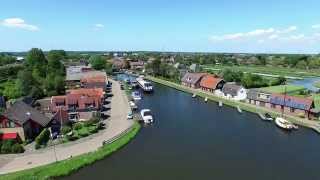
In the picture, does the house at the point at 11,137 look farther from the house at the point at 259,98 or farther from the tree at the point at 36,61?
the tree at the point at 36,61

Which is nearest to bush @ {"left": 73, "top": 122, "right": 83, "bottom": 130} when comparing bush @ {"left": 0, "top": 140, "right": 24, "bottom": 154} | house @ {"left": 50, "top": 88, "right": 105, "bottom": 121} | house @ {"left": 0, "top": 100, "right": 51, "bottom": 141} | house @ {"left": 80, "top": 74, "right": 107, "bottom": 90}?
house @ {"left": 0, "top": 100, "right": 51, "bottom": 141}

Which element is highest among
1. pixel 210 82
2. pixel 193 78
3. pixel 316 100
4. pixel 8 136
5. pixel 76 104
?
pixel 193 78

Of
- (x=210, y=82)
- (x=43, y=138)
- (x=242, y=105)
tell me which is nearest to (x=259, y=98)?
(x=242, y=105)

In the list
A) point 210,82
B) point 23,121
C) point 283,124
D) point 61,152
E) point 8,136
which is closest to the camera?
point 61,152

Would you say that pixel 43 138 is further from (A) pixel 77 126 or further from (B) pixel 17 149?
(A) pixel 77 126

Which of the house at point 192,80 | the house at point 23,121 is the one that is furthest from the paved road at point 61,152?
the house at point 192,80
